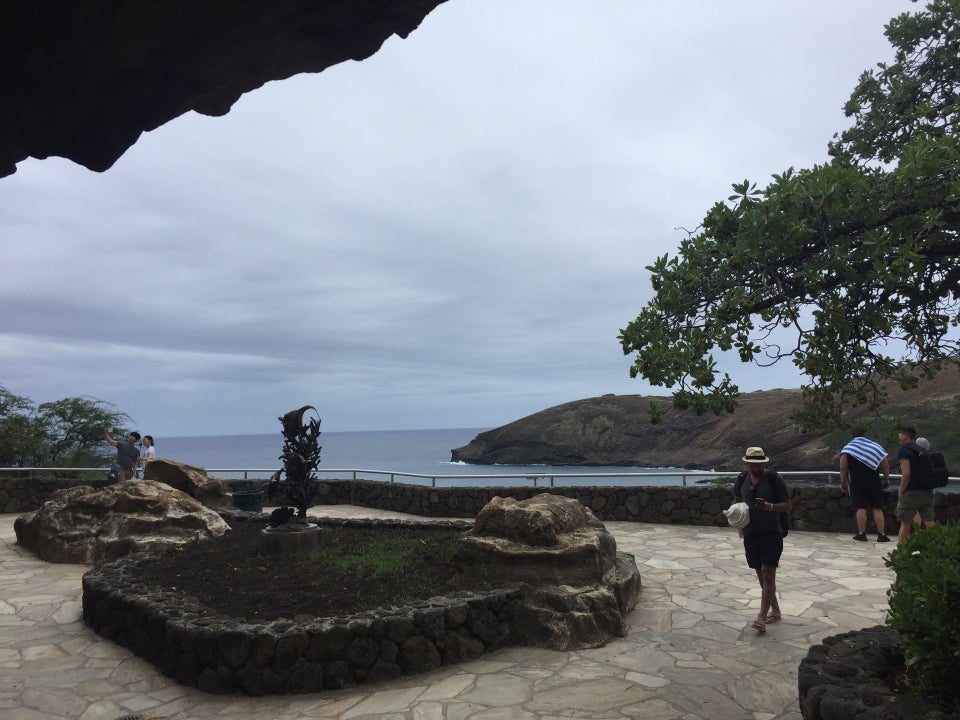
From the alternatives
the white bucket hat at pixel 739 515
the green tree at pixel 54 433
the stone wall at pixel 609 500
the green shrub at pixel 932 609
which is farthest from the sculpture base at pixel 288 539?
the green tree at pixel 54 433

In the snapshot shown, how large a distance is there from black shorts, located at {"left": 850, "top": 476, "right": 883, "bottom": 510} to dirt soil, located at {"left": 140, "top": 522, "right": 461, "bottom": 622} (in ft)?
21.0

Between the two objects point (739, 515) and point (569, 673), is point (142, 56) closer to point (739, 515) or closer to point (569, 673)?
point (569, 673)

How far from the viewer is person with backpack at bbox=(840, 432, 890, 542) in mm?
10031

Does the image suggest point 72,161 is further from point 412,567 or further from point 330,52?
point 412,567

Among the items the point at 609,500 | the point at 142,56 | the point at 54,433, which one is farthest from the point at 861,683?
the point at 54,433

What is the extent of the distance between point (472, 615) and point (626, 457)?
154 feet

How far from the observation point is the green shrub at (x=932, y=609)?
344 cm

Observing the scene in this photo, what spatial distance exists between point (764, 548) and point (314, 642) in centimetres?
430

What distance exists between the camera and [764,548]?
6.43m

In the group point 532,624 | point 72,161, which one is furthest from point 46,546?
point 72,161

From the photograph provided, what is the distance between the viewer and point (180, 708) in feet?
17.4

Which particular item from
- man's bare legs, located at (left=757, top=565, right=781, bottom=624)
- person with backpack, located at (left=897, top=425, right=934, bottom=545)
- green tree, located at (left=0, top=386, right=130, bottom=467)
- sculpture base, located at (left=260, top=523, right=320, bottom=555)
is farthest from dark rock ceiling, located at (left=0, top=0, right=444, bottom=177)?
green tree, located at (left=0, top=386, right=130, bottom=467)

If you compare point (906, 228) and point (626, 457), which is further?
point (626, 457)

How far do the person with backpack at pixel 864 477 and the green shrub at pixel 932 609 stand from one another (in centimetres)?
676
